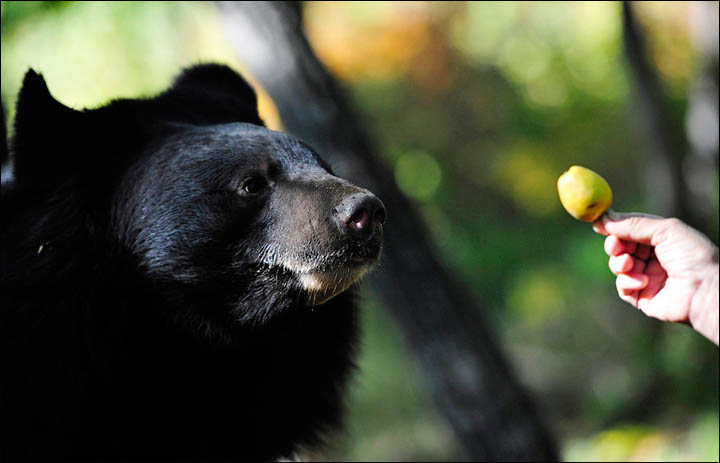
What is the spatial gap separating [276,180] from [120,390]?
919 mm

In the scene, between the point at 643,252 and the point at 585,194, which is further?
the point at 643,252

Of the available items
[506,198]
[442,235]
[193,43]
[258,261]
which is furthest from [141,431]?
[506,198]

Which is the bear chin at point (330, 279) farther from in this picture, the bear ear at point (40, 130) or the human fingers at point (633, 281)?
the bear ear at point (40, 130)

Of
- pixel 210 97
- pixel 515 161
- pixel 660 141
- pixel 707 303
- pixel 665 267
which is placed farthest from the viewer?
pixel 515 161

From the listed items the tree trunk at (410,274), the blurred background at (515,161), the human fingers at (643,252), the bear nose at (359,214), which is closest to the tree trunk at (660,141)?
the blurred background at (515,161)

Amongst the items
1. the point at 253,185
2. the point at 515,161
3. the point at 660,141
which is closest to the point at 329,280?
the point at 253,185

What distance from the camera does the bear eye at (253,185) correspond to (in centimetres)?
267

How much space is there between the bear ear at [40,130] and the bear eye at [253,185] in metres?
0.63

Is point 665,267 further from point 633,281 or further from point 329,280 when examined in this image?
point 329,280

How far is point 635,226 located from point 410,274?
207 centimetres

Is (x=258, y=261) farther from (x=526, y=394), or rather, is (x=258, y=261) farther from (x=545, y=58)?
(x=545, y=58)

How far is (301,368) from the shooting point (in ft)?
10.3

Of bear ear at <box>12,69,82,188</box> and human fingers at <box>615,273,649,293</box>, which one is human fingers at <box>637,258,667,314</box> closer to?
human fingers at <box>615,273,649,293</box>

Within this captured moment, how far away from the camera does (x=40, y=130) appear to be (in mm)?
2652
